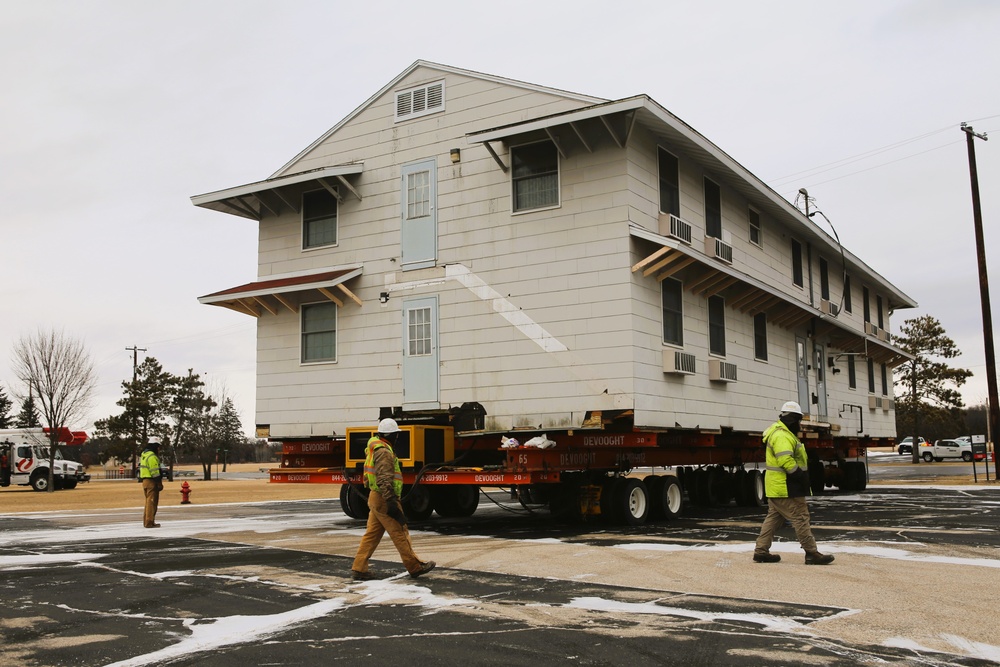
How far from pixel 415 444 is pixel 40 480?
1245 inches

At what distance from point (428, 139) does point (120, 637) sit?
1178 cm

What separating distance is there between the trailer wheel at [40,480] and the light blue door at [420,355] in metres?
29.5

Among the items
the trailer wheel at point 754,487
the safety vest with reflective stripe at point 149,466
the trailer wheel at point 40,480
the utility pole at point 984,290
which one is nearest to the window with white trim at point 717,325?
the trailer wheel at point 754,487

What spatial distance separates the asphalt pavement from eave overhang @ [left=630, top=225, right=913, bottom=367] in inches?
175

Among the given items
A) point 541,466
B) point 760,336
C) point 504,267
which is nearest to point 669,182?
point 504,267

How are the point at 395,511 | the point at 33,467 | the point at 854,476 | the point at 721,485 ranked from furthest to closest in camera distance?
the point at 33,467
the point at 854,476
the point at 721,485
the point at 395,511

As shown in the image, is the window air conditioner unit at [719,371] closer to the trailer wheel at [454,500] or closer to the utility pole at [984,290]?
the trailer wheel at [454,500]

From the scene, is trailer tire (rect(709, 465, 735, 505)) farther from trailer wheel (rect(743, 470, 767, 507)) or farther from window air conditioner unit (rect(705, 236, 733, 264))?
window air conditioner unit (rect(705, 236, 733, 264))

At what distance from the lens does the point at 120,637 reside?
7160 mm

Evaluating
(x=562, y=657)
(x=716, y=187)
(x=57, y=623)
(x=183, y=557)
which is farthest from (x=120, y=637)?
(x=716, y=187)

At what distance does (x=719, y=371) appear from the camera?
57.1 feet

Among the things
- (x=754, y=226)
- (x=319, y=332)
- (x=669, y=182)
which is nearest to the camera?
(x=669, y=182)

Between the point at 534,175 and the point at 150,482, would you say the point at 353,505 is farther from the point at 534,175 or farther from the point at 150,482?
the point at 534,175

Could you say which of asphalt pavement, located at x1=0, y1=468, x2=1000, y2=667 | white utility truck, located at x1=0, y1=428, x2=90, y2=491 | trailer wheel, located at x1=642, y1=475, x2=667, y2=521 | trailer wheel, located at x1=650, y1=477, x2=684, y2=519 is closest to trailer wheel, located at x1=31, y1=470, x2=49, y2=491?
white utility truck, located at x1=0, y1=428, x2=90, y2=491
